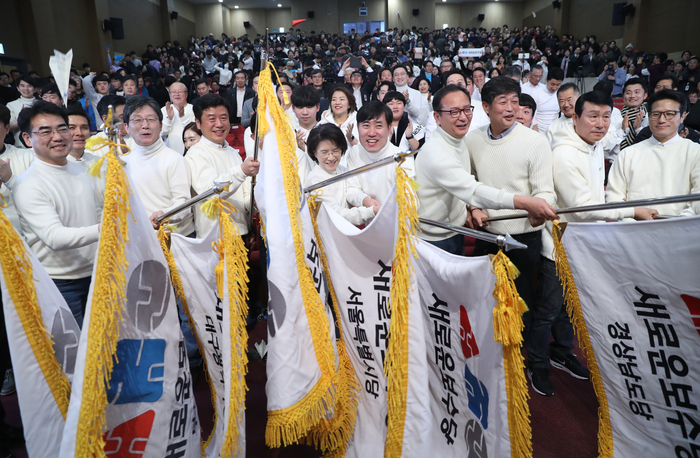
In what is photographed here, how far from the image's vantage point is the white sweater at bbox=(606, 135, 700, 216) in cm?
225

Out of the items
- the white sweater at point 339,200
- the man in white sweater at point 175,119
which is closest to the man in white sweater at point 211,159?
the white sweater at point 339,200

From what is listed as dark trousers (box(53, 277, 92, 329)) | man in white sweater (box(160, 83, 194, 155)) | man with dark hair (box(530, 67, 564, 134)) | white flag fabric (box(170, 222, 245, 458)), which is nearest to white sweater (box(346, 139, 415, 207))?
white flag fabric (box(170, 222, 245, 458))

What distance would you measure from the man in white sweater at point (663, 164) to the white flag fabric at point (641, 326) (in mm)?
988

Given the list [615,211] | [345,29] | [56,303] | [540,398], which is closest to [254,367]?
[56,303]

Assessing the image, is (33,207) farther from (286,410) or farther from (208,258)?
(286,410)

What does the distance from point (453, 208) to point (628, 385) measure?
1000 millimetres

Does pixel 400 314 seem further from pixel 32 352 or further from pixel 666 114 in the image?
pixel 666 114

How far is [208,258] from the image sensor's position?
1.72m

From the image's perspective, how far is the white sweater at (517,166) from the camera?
2.02 m

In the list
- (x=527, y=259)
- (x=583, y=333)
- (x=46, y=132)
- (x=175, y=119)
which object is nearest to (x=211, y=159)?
(x=46, y=132)

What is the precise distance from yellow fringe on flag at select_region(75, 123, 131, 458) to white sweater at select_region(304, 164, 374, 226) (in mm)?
947

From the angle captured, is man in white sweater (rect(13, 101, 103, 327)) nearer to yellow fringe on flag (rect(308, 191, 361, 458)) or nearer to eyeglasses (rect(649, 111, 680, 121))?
yellow fringe on flag (rect(308, 191, 361, 458))

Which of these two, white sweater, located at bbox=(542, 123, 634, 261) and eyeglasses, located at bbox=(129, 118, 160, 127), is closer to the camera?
white sweater, located at bbox=(542, 123, 634, 261)

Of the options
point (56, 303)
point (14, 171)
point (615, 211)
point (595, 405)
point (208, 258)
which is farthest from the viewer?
point (14, 171)
